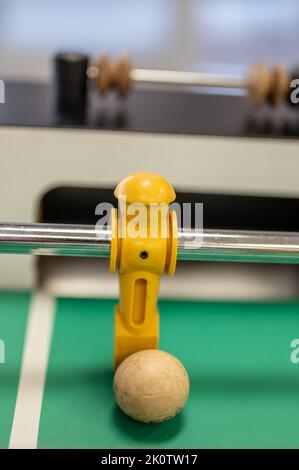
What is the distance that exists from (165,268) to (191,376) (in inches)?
8.2

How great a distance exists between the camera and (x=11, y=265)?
112 cm

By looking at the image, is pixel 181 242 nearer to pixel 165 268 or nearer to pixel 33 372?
pixel 165 268

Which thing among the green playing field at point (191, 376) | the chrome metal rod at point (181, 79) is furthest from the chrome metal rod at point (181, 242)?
the chrome metal rod at point (181, 79)

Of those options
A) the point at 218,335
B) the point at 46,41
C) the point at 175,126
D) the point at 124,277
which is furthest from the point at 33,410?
the point at 46,41

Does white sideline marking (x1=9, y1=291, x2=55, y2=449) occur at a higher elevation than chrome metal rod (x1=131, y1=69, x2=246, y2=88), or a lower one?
lower

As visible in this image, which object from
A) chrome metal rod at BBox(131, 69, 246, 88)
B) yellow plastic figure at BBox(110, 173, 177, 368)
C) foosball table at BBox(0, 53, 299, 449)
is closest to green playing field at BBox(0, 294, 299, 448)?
foosball table at BBox(0, 53, 299, 449)

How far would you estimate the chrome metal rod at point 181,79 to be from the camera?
4.30 feet

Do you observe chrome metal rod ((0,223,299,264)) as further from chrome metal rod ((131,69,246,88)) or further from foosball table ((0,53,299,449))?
chrome metal rod ((131,69,246,88))

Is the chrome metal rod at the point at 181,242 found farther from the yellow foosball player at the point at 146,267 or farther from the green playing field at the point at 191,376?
the green playing field at the point at 191,376

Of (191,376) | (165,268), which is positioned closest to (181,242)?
(165,268)

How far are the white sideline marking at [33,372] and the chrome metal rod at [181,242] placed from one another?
210 mm

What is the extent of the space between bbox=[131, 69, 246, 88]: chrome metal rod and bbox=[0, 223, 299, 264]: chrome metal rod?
0.65 m

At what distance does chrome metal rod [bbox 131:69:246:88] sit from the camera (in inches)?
51.6

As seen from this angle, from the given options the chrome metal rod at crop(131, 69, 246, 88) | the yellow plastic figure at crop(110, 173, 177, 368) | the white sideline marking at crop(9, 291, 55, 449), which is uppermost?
the chrome metal rod at crop(131, 69, 246, 88)
